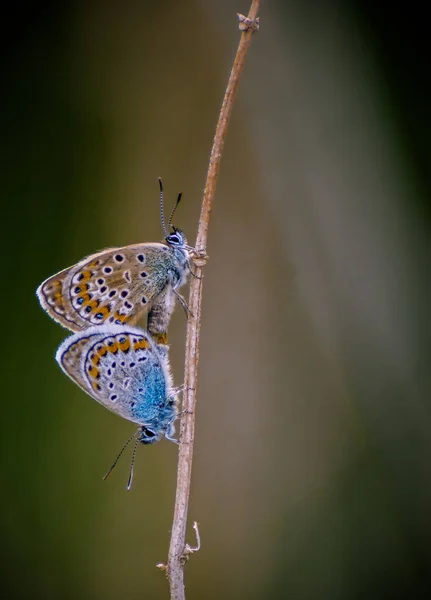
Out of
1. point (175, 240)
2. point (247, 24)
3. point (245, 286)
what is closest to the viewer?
point (247, 24)

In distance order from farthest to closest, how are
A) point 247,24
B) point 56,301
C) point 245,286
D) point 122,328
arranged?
point 245,286, point 56,301, point 122,328, point 247,24

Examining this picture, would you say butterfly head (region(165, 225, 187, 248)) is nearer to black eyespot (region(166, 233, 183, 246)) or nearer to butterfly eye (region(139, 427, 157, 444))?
black eyespot (region(166, 233, 183, 246))

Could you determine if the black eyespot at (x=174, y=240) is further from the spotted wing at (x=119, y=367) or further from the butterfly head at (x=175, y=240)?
the spotted wing at (x=119, y=367)

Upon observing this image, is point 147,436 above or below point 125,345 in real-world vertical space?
below

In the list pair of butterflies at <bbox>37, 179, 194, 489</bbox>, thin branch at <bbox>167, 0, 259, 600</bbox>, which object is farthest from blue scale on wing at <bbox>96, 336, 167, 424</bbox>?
thin branch at <bbox>167, 0, 259, 600</bbox>

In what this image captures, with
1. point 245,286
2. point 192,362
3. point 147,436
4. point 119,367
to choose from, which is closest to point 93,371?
point 119,367

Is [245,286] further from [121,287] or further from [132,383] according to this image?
[132,383]

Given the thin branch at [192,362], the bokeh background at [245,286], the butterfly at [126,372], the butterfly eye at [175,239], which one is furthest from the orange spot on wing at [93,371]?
the bokeh background at [245,286]
